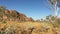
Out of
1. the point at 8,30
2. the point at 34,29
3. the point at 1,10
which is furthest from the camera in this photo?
the point at 1,10

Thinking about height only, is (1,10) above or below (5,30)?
above

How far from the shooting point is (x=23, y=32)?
1764cm

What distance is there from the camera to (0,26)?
19156mm

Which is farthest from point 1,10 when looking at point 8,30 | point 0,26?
point 8,30

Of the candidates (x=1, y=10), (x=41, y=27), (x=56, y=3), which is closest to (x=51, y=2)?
(x=56, y=3)

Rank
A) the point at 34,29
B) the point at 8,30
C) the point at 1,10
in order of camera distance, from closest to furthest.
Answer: the point at 8,30 → the point at 34,29 → the point at 1,10

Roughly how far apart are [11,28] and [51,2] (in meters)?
30.7

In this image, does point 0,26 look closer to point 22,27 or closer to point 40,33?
point 22,27

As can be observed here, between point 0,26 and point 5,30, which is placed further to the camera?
point 0,26

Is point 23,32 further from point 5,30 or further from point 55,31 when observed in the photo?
point 55,31

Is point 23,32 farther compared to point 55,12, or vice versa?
point 55,12

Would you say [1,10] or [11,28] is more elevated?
[1,10]

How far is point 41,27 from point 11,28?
3.31m

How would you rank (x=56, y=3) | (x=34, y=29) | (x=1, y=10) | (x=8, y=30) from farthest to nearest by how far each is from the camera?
(x=56, y=3)
(x=1, y=10)
(x=34, y=29)
(x=8, y=30)
